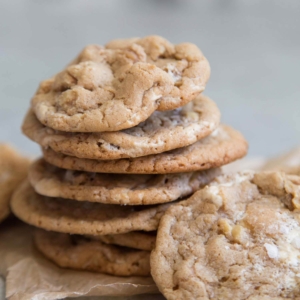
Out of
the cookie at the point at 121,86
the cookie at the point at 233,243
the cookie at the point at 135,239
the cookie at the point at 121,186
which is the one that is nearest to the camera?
the cookie at the point at 233,243

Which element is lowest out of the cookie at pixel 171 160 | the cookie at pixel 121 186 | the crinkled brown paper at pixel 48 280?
the crinkled brown paper at pixel 48 280

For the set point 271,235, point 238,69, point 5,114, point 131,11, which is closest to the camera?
point 271,235

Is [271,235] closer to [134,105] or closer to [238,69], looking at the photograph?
[134,105]

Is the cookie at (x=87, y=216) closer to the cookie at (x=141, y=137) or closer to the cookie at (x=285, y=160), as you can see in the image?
the cookie at (x=141, y=137)

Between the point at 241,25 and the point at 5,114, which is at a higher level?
the point at 241,25

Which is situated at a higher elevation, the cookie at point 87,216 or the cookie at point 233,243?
the cookie at point 233,243

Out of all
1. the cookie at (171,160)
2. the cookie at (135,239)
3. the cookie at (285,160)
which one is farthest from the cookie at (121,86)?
the cookie at (285,160)

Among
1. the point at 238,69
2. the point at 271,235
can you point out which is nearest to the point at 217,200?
the point at 271,235

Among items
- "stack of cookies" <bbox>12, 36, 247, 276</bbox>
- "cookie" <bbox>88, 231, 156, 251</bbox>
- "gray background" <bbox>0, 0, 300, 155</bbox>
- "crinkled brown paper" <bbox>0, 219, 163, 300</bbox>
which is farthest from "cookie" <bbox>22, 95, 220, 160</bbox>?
"gray background" <bbox>0, 0, 300, 155</bbox>

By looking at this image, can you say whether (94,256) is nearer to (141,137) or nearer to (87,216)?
(87,216)
